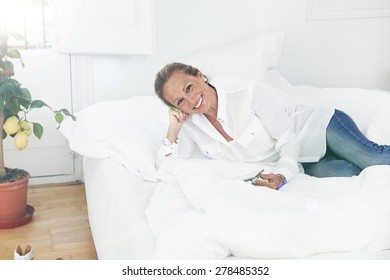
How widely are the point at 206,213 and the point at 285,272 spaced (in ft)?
0.55

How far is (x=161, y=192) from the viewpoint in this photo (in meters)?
1.14

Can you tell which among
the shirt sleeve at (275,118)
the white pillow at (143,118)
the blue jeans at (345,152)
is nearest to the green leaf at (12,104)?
the white pillow at (143,118)

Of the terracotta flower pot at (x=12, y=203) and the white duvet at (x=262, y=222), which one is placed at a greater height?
the white duvet at (x=262, y=222)

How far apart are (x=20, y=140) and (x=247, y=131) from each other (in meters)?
0.76

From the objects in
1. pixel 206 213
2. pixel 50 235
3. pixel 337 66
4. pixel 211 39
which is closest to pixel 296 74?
pixel 337 66

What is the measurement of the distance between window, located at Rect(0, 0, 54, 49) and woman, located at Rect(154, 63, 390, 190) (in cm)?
71

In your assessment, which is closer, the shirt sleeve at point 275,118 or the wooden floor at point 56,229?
the shirt sleeve at point 275,118

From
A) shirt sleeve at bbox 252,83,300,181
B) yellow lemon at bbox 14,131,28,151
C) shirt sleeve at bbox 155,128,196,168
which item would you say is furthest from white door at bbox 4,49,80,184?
shirt sleeve at bbox 252,83,300,181

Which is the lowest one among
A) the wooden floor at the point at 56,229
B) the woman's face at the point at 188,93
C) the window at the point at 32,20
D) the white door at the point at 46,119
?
the wooden floor at the point at 56,229

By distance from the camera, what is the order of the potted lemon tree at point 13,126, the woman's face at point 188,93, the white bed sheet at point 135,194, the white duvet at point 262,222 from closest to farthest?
the white duvet at point 262,222 → the white bed sheet at point 135,194 → the woman's face at point 188,93 → the potted lemon tree at point 13,126

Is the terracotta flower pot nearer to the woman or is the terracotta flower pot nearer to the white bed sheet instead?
the white bed sheet

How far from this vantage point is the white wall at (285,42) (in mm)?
1891

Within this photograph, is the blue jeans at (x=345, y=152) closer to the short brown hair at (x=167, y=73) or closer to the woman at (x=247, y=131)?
the woman at (x=247, y=131)

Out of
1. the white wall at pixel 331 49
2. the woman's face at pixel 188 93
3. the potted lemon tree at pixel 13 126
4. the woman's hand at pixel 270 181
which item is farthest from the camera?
the white wall at pixel 331 49
